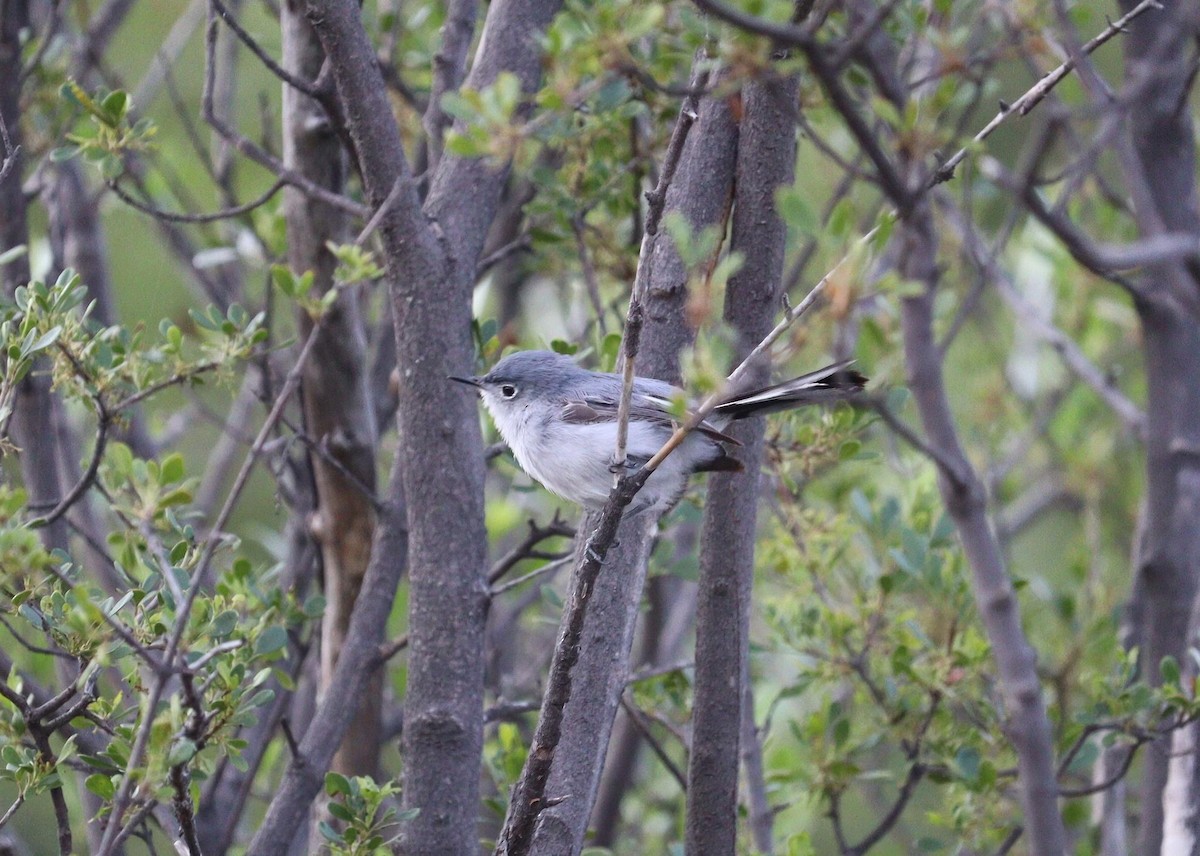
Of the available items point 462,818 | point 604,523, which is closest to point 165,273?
point 462,818

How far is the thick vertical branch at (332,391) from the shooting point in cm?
330

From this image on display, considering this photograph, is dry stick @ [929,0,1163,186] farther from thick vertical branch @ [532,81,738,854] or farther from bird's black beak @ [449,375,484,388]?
bird's black beak @ [449,375,484,388]

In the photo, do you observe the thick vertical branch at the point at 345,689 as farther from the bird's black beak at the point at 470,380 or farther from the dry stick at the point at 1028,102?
the dry stick at the point at 1028,102

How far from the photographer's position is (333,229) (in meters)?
3.33

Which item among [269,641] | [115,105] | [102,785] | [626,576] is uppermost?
[115,105]

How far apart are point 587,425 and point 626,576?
531 millimetres

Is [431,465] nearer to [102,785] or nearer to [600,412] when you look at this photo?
[600,412]

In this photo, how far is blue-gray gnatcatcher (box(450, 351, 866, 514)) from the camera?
8.44 feet

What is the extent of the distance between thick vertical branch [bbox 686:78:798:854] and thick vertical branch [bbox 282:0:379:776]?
1.10 metres

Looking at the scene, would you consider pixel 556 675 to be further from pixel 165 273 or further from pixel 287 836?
pixel 165 273

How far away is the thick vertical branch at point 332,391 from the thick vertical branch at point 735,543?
1.10 meters

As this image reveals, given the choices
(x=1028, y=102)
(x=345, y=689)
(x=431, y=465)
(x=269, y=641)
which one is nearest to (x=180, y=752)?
(x=269, y=641)

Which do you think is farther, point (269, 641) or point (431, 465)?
point (431, 465)

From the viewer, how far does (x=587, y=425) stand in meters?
2.95
